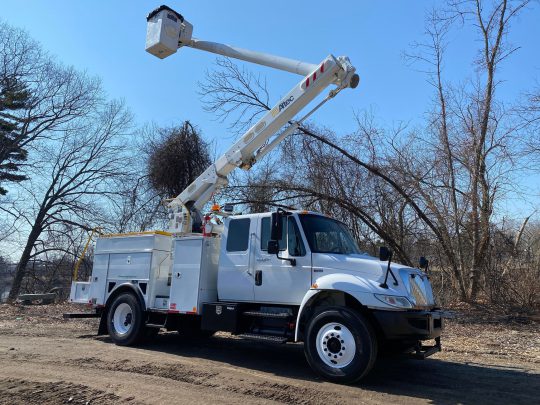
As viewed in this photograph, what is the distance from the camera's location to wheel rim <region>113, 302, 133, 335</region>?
9.47 metres

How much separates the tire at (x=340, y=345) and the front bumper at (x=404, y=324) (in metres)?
0.20

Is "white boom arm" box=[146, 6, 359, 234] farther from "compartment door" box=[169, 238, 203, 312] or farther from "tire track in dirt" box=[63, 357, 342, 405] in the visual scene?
"tire track in dirt" box=[63, 357, 342, 405]

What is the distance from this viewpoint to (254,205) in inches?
666

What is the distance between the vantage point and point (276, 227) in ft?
24.1

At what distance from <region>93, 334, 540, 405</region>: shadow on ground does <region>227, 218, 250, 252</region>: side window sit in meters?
1.94

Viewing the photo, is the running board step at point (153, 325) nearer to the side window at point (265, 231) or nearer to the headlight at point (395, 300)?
the side window at point (265, 231)

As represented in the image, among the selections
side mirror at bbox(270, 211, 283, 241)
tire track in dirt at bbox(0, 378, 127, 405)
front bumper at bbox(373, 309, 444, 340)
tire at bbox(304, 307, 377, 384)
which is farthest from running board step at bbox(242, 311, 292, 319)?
tire track in dirt at bbox(0, 378, 127, 405)

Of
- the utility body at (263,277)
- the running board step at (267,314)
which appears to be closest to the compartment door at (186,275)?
the utility body at (263,277)

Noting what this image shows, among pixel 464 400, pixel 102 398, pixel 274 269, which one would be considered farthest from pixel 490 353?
pixel 102 398

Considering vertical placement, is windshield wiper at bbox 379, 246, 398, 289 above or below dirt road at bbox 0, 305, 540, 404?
above

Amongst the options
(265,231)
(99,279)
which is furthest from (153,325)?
(265,231)

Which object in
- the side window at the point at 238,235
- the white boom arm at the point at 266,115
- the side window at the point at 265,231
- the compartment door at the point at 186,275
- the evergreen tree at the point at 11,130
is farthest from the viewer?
the evergreen tree at the point at 11,130

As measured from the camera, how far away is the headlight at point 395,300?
255 inches

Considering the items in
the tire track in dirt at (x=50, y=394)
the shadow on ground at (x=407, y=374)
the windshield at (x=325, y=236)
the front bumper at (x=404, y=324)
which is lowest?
the tire track in dirt at (x=50, y=394)
